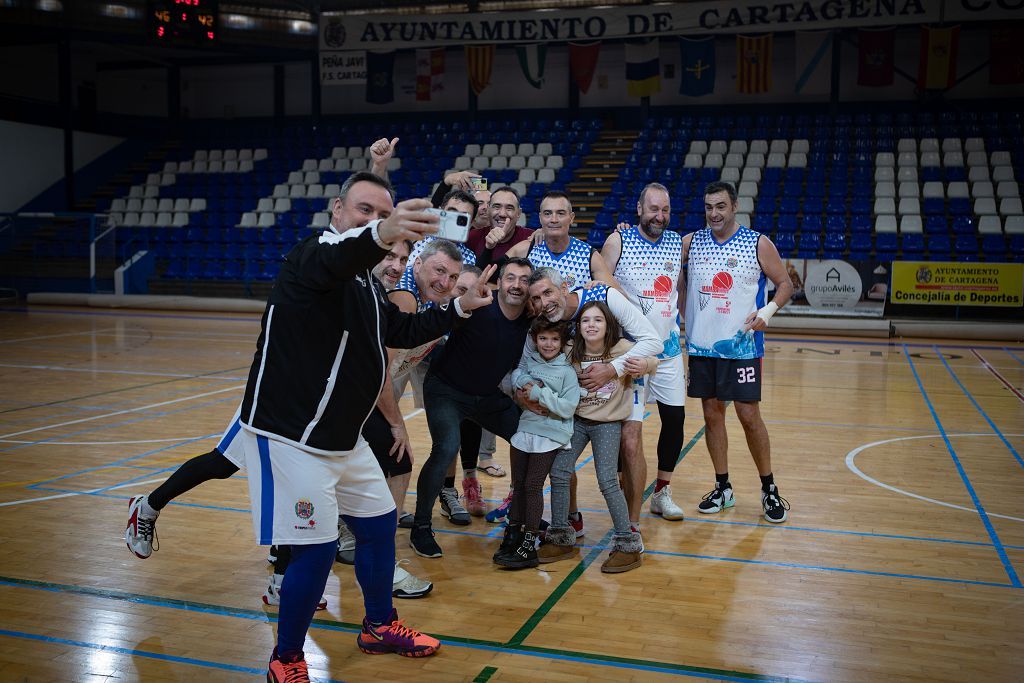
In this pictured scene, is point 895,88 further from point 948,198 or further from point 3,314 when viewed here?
point 3,314

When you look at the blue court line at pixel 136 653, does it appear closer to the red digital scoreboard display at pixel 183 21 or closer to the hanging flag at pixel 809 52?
the red digital scoreboard display at pixel 183 21

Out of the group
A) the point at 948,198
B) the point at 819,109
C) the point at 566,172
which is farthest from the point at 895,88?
the point at 566,172

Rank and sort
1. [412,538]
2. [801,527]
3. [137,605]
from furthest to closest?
[801,527] → [412,538] → [137,605]

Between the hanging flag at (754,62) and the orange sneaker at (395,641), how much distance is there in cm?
1864

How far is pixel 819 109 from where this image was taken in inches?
848

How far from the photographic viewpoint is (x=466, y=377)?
15.3 feet

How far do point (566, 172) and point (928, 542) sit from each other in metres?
16.3

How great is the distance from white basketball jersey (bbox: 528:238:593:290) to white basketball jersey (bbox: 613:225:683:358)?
358 mm

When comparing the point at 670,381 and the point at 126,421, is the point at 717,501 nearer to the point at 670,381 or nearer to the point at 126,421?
the point at 670,381

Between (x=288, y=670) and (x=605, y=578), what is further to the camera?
(x=605, y=578)

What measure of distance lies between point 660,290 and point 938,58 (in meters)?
16.7

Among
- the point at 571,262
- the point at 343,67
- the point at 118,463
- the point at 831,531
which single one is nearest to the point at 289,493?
the point at 571,262

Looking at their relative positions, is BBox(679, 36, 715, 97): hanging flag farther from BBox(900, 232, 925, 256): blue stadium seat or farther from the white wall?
the white wall

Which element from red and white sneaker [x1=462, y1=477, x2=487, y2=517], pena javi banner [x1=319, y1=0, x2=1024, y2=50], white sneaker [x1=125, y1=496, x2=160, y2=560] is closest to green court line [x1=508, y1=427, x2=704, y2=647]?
red and white sneaker [x1=462, y1=477, x2=487, y2=517]
